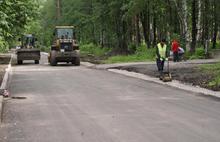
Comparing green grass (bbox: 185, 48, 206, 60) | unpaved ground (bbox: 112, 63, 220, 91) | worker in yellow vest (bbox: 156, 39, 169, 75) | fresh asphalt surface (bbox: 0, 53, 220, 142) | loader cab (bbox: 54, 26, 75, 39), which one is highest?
loader cab (bbox: 54, 26, 75, 39)

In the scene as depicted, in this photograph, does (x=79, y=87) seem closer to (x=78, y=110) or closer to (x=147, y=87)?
(x=147, y=87)

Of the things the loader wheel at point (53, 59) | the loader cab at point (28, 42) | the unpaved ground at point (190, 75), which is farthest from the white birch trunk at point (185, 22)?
the loader cab at point (28, 42)

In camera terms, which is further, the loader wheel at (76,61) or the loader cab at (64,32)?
the loader cab at (64,32)

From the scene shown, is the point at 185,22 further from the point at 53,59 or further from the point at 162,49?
the point at 162,49

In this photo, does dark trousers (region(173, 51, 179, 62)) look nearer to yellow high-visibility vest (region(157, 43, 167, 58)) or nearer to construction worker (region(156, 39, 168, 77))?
construction worker (region(156, 39, 168, 77))

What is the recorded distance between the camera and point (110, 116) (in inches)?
491

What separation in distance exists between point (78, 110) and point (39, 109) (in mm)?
1210

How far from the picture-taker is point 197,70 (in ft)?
84.2

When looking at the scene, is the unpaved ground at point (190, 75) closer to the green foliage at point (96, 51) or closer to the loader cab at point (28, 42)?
the loader cab at point (28, 42)

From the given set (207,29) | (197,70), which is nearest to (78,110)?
(197,70)

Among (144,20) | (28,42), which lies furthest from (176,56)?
(144,20)

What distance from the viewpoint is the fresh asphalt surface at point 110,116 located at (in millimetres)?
9958

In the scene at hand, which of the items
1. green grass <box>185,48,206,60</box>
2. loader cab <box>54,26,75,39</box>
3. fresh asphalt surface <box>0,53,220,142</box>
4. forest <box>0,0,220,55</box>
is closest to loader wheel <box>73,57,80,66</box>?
loader cab <box>54,26,75,39</box>

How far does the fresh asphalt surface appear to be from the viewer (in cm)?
996
